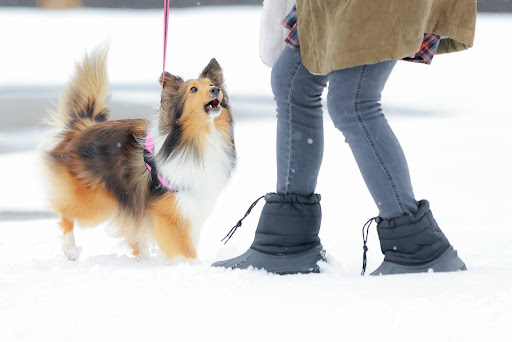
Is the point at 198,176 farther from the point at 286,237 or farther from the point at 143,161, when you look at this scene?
the point at 286,237

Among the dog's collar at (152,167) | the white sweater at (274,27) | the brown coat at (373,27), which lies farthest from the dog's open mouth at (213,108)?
the brown coat at (373,27)

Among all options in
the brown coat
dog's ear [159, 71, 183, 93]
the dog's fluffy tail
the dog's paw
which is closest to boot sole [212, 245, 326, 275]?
the brown coat

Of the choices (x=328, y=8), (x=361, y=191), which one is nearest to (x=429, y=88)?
(x=361, y=191)

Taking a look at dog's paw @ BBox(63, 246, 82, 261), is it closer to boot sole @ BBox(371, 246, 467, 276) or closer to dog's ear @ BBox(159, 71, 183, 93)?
dog's ear @ BBox(159, 71, 183, 93)

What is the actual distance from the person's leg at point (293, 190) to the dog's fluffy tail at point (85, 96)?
138 centimetres

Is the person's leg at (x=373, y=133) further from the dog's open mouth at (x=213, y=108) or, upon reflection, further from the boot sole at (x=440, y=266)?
the dog's open mouth at (x=213, y=108)

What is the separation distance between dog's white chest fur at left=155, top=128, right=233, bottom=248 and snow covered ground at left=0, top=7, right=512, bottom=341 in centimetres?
23

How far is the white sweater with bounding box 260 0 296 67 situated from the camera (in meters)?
2.34

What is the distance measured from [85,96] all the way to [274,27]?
1404 mm

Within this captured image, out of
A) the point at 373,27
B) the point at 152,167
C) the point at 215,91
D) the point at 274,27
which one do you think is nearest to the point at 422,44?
→ the point at 373,27

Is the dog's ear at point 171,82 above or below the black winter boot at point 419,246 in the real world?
above

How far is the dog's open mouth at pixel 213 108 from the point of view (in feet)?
9.46

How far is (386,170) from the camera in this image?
6.80ft

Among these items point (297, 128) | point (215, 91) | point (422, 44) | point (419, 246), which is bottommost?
point (419, 246)
